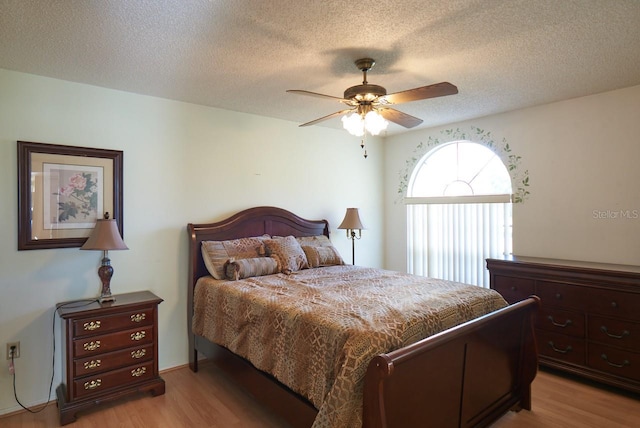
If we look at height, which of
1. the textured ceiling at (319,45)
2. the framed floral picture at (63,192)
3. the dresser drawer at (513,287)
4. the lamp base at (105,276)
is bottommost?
the dresser drawer at (513,287)

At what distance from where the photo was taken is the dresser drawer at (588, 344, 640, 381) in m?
2.72

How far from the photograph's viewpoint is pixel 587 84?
3021 millimetres

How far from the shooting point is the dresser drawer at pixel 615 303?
2.72 m

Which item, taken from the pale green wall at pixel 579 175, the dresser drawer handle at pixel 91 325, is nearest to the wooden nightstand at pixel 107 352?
the dresser drawer handle at pixel 91 325

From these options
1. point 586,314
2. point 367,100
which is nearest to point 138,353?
point 367,100

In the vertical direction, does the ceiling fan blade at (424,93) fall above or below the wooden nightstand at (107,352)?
above

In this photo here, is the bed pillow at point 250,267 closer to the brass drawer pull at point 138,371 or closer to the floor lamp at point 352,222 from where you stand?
the brass drawer pull at point 138,371

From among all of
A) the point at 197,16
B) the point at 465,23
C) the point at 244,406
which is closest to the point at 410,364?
the point at 244,406

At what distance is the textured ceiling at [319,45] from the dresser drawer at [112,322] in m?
1.80

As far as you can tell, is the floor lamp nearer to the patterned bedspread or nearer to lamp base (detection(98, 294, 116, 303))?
the patterned bedspread

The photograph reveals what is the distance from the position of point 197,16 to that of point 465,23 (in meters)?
1.46

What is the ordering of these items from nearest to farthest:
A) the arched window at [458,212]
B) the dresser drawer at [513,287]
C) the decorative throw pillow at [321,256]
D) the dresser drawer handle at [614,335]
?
the dresser drawer handle at [614,335], the dresser drawer at [513,287], the decorative throw pillow at [321,256], the arched window at [458,212]

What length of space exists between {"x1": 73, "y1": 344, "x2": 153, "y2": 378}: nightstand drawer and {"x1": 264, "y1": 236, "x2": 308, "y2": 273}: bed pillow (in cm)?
124

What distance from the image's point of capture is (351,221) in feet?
14.2
